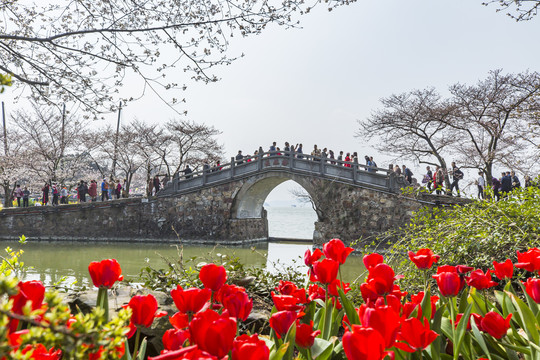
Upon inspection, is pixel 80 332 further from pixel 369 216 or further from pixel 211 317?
pixel 369 216

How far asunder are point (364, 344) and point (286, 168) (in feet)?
63.4

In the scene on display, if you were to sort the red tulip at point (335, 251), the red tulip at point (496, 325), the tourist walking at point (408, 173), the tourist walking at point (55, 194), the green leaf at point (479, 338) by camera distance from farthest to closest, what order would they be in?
1. the tourist walking at point (55, 194)
2. the tourist walking at point (408, 173)
3. the red tulip at point (335, 251)
4. the green leaf at point (479, 338)
5. the red tulip at point (496, 325)

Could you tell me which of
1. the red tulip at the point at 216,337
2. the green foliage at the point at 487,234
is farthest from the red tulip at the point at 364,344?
the green foliage at the point at 487,234

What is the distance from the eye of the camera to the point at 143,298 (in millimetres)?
1276

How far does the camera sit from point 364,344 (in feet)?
3.01

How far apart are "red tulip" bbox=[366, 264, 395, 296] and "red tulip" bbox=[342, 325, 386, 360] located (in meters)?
0.65

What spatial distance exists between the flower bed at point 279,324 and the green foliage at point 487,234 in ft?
5.68

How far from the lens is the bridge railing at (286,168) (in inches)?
725

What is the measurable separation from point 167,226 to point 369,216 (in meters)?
9.93

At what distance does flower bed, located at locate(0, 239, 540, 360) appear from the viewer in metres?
0.73

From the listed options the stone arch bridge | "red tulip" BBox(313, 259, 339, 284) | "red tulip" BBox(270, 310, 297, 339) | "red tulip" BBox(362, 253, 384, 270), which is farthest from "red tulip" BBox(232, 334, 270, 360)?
the stone arch bridge

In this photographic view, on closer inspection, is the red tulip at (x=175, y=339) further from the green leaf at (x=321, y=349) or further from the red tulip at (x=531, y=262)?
the red tulip at (x=531, y=262)

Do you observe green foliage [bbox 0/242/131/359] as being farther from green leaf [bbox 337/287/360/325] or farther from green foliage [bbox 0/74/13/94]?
green leaf [bbox 337/287/360/325]

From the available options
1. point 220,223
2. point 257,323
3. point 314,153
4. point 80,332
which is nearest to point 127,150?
point 220,223
